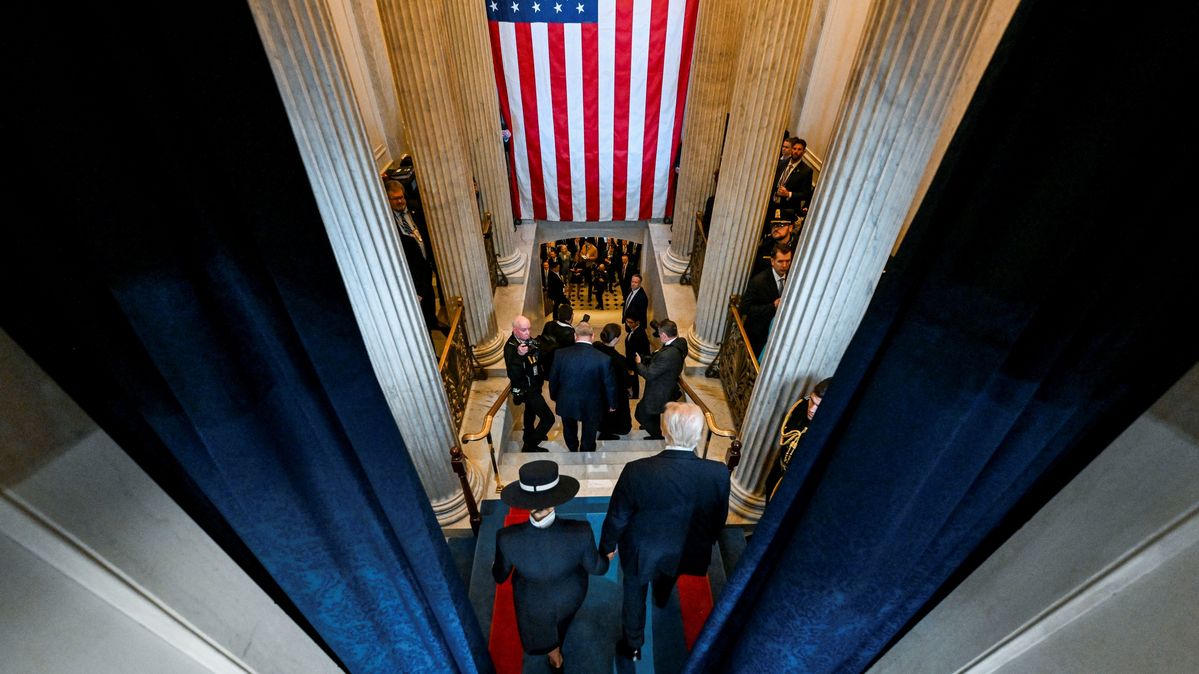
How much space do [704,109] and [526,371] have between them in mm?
3863

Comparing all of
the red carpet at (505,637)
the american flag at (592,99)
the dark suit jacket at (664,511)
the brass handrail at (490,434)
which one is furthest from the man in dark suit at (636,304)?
the dark suit jacket at (664,511)

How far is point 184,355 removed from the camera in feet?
3.11

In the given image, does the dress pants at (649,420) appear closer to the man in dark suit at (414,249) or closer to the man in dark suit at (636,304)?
the man in dark suit at (636,304)

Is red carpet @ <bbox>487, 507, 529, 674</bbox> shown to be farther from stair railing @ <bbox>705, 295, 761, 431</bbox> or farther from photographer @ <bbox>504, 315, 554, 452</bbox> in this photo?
stair railing @ <bbox>705, 295, 761, 431</bbox>

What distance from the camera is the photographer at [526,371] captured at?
4.46 m

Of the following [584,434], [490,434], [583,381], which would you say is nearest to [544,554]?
[583,381]

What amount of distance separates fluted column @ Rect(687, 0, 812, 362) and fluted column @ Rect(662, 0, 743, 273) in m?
1.29

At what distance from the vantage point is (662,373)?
442 cm

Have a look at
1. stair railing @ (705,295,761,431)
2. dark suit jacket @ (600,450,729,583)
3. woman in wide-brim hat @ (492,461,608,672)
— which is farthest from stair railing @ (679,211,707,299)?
woman in wide-brim hat @ (492,461,608,672)

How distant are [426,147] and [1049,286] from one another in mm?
4561

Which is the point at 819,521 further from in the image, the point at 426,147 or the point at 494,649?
the point at 426,147

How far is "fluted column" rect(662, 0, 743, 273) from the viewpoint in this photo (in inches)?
215

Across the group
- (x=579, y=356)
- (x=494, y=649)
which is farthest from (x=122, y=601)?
(x=579, y=356)

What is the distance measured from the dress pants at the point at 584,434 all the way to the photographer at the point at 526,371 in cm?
24
